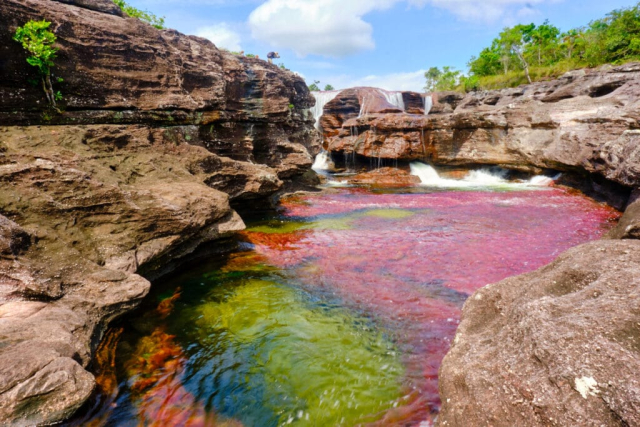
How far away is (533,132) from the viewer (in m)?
23.8

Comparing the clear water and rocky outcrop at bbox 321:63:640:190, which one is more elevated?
rocky outcrop at bbox 321:63:640:190

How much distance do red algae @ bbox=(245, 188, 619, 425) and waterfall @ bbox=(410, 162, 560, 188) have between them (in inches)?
214

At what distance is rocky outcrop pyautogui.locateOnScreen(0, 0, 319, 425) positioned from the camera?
4.28 m

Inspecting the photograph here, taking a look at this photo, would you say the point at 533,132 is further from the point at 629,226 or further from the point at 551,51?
the point at 551,51

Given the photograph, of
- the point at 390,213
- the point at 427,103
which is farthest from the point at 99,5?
the point at 427,103

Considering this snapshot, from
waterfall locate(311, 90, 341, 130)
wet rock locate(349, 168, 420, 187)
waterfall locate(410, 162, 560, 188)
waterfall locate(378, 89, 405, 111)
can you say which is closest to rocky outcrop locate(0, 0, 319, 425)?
wet rock locate(349, 168, 420, 187)

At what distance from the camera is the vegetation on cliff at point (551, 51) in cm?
3969

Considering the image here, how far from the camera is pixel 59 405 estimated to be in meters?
3.67

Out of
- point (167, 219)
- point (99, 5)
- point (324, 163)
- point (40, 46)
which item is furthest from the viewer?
point (324, 163)

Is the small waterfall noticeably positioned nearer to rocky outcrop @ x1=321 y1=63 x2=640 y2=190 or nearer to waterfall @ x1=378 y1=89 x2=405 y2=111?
rocky outcrop @ x1=321 y1=63 x2=640 y2=190

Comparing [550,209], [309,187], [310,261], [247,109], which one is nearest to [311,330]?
[310,261]

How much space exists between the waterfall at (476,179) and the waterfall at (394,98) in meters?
15.7

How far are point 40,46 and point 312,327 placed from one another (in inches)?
354

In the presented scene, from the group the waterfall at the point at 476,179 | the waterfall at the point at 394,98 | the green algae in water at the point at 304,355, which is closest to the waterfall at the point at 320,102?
the waterfall at the point at 394,98
